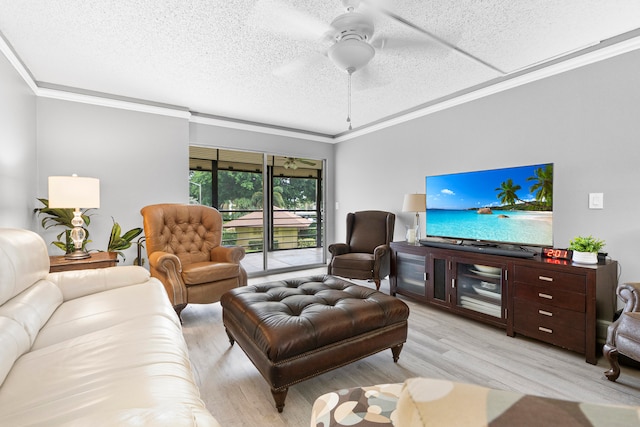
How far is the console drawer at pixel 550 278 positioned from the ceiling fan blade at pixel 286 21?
244 centimetres

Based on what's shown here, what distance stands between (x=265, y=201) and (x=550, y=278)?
3719mm

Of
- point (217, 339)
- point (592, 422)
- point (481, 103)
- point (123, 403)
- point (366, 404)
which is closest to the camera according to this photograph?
point (592, 422)

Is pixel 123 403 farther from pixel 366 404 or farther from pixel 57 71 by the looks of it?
pixel 57 71

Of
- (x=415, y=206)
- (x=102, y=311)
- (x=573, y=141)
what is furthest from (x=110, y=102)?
(x=573, y=141)

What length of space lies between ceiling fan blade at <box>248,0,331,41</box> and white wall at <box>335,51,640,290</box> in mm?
2077

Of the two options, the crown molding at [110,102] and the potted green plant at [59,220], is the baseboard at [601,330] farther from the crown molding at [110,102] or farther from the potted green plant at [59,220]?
the crown molding at [110,102]

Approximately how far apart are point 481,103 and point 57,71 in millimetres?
4362

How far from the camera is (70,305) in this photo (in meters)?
1.75

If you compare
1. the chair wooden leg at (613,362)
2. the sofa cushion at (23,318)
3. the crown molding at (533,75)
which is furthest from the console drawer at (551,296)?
the sofa cushion at (23,318)

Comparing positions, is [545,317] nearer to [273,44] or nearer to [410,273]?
→ [410,273]

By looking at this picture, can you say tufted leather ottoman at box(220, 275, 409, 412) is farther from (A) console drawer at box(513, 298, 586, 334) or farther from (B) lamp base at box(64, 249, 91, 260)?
(B) lamp base at box(64, 249, 91, 260)

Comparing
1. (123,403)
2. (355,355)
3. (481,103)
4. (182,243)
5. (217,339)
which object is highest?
(481,103)

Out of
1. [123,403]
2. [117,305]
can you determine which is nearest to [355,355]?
[123,403]

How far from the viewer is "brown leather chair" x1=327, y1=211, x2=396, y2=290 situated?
11.9 ft
